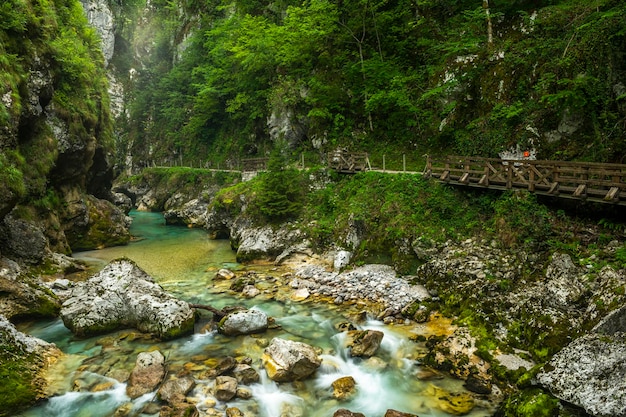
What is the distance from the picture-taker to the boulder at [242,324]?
11.8 m

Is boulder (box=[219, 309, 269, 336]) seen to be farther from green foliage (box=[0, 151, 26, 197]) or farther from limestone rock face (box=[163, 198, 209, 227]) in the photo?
limestone rock face (box=[163, 198, 209, 227])

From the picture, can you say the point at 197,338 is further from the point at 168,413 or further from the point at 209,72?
the point at 209,72

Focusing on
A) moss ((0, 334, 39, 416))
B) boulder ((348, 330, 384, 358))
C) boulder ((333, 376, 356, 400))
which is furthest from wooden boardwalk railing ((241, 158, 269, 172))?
boulder ((333, 376, 356, 400))

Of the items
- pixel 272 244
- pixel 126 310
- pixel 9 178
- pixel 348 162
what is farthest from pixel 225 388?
pixel 348 162

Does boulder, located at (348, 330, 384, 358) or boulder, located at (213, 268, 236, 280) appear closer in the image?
boulder, located at (348, 330, 384, 358)

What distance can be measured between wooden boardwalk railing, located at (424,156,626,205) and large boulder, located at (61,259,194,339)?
42.0ft

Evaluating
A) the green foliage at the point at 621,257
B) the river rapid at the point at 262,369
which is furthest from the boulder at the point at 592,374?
the green foliage at the point at 621,257

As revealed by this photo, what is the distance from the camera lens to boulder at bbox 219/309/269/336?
11750mm

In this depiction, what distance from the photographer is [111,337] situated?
11578 mm

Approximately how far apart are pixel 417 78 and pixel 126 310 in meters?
21.7

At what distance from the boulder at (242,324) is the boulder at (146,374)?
7.47 feet

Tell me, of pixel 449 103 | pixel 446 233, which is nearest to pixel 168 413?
pixel 446 233

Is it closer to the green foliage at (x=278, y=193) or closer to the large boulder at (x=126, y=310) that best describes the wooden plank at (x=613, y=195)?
the large boulder at (x=126, y=310)

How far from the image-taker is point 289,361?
953 centimetres
